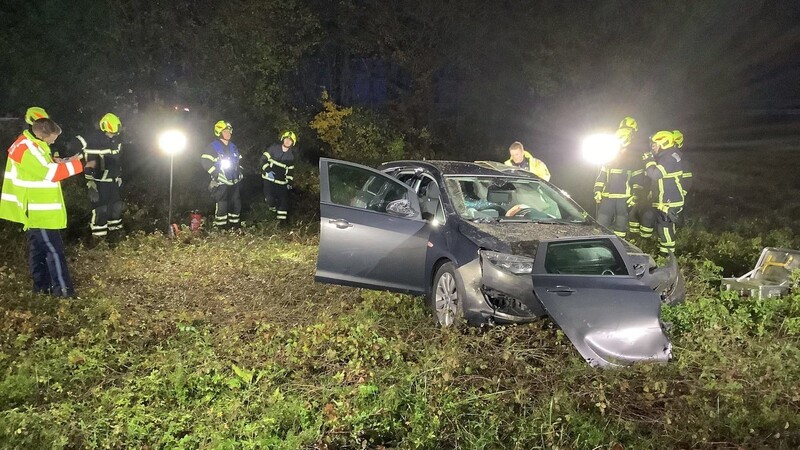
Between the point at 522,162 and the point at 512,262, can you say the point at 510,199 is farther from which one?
the point at 522,162

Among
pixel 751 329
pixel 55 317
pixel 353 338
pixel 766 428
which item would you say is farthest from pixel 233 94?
pixel 766 428

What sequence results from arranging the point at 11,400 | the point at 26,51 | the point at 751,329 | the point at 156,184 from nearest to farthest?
the point at 11,400, the point at 751,329, the point at 156,184, the point at 26,51

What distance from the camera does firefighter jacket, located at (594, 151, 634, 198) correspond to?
8664 mm

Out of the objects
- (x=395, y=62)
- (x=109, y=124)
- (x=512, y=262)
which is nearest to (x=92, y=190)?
(x=109, y=124)

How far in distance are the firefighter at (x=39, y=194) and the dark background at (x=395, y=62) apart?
185 inches

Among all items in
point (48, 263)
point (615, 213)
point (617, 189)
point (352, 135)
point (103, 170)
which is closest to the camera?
point (48, 263)

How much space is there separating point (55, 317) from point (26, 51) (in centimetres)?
1267

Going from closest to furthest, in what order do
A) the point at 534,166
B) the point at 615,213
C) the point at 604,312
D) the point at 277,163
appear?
the point at 604,312, the point at 615,213, the point at 534,166, the point at 277,163

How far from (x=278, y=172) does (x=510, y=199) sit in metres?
5.96

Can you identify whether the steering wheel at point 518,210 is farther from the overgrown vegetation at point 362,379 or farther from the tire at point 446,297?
the overgrown vegetation at point 362,379

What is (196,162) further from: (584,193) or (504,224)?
(504,224)

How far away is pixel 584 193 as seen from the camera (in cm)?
1418

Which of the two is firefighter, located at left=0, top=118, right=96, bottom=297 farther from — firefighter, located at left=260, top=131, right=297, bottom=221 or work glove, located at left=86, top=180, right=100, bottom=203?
firefighter, located at left=260, top=131, right=297, bottom=221

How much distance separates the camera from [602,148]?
28.8ft
